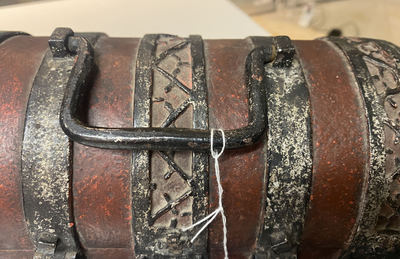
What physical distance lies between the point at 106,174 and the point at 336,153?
2.23 ft

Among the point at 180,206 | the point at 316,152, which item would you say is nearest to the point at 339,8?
the point at 316,152

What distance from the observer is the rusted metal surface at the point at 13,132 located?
3.36 ft

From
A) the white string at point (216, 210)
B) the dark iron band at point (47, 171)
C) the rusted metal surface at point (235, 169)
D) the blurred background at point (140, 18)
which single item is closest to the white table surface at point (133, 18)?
the blurred background at point (140, 18)

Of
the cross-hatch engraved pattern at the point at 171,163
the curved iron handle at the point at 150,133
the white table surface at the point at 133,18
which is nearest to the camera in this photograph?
the curved iron handle at the point at 150,133

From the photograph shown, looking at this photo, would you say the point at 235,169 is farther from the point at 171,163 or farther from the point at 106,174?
the point at 106,174

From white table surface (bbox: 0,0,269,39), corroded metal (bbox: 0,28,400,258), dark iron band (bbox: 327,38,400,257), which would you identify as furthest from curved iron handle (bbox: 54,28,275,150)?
white table surface (bbox: 0,0,269,39)

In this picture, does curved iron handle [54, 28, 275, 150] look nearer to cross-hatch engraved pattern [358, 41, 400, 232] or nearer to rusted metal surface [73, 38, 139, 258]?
rusted metal surface [73, 38, 139, 258]

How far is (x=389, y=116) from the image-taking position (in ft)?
3.47

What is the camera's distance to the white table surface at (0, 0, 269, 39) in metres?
2.48

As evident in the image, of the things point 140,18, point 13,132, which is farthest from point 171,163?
point 140,18

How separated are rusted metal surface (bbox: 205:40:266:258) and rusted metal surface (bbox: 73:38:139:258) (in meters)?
0.26

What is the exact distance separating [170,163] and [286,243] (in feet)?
1.48

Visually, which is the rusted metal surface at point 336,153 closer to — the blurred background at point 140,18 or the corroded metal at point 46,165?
the corroded metal at point 46,165

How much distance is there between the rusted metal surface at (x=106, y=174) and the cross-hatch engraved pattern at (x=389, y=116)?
76 centimetres
